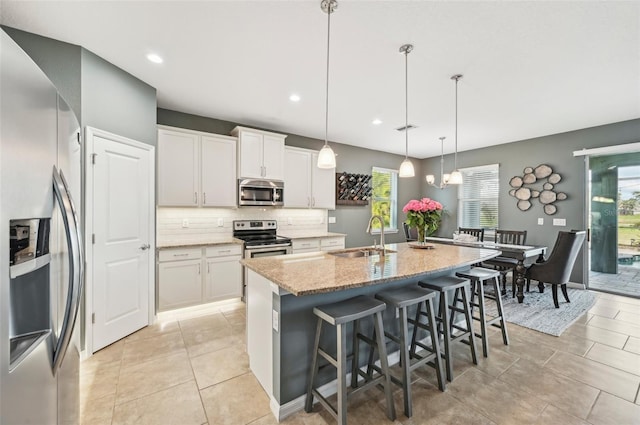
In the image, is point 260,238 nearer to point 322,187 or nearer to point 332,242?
point 332,242

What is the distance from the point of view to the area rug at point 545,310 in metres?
3.12

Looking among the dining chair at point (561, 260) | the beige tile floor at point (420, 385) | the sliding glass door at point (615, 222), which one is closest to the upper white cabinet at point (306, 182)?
the beige tile floor at point (420, 385)

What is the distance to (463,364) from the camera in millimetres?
2348

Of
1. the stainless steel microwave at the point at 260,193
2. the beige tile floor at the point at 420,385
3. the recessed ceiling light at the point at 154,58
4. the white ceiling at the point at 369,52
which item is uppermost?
the recessed ceiling light at the point at 154,58

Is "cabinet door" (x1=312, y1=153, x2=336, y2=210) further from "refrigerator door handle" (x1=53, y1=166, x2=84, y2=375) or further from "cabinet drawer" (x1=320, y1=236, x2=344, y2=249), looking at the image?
"refrigerator door handle" (x1=53, y1=166, x2=84, y2=375)

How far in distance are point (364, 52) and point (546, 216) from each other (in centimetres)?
468

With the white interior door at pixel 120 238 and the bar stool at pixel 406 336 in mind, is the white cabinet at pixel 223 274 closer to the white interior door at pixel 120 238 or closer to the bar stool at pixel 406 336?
the white interior door at pixel 120 238

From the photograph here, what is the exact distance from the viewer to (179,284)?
10.9 feet

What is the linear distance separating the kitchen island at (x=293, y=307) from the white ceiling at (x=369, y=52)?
183cm

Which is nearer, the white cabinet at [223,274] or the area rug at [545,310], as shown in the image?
the area rug at [545,310]

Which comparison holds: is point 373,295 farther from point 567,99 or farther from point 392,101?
point 567,99

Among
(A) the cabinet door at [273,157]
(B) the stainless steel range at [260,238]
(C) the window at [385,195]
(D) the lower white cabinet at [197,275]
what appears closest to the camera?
(D) the lower white cabinet at [197,275]

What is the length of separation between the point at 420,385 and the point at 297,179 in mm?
3373

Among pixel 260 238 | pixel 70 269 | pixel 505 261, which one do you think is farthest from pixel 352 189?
pixel 70 269
